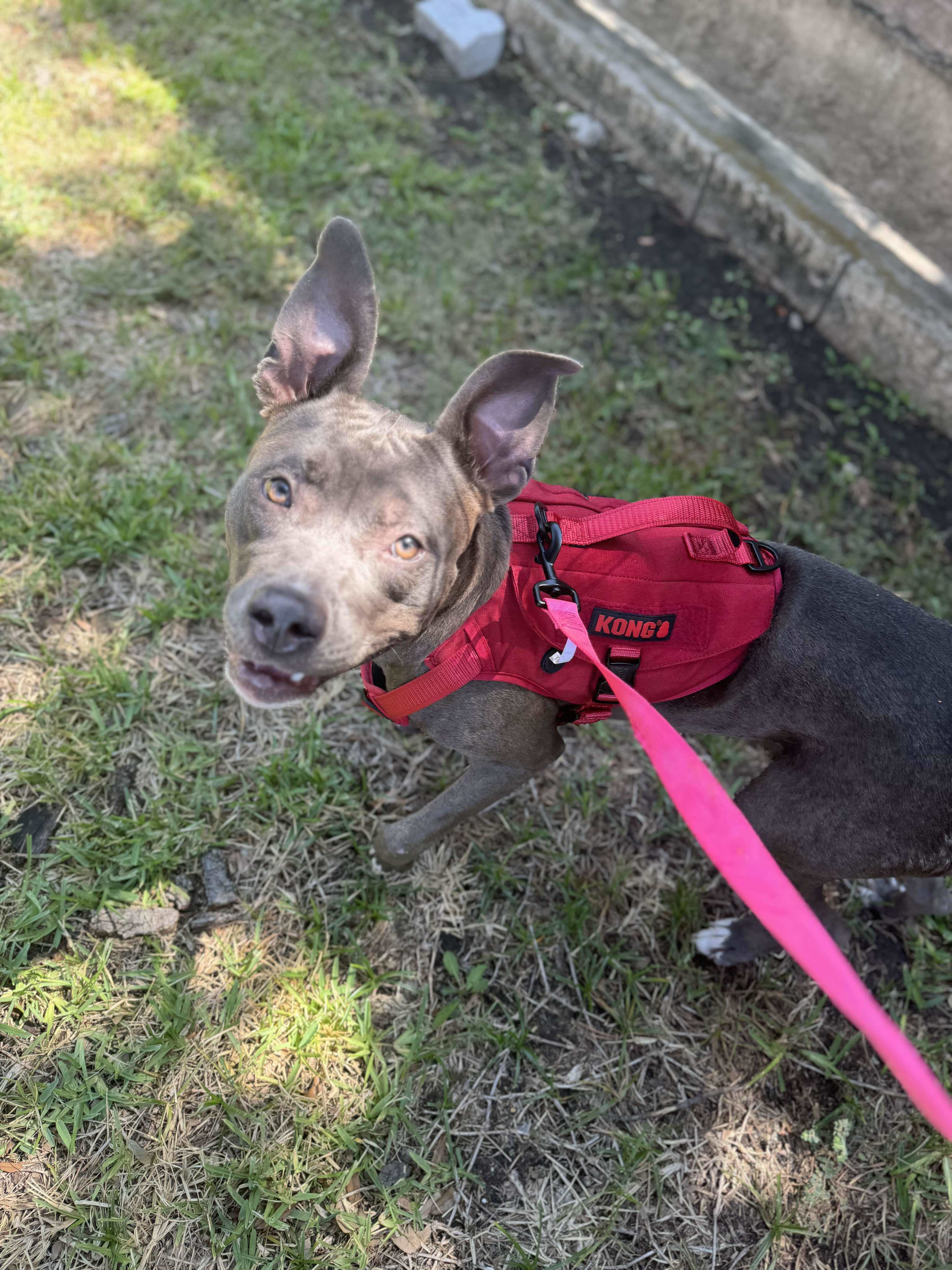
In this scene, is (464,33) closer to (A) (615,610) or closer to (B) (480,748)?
(A) (615,610)

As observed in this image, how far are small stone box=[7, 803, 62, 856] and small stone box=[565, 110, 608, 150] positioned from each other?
6.20 m

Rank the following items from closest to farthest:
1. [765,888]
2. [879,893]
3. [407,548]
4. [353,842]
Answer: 1. [765,888]
2. [407,548]
3. [353,842]
4. [879,893]

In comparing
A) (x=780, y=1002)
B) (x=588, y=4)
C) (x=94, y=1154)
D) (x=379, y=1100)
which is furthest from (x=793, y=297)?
(x=94, y=1154)

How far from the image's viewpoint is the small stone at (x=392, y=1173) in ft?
9.48

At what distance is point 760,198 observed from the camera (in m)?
5.91

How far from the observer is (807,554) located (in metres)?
3.24

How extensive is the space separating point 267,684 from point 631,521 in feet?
4.55

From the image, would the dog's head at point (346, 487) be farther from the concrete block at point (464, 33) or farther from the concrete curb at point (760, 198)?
the concrete block at point (464, 33)

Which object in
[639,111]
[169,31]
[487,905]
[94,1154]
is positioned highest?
[639,111]

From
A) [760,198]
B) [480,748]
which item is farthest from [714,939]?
[760,198]

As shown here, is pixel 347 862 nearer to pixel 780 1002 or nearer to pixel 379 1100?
pixel 379 1100

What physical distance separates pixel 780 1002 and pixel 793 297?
4.72 m

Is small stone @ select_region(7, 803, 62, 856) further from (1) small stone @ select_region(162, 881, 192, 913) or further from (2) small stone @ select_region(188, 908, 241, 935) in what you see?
(2) small stone @ select_region(188, 908, 241, 935)

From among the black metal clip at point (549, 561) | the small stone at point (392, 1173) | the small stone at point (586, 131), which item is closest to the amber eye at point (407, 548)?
the black metal clip at point (549, 561)
